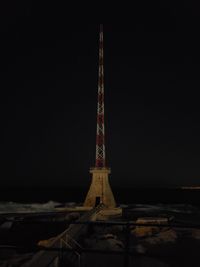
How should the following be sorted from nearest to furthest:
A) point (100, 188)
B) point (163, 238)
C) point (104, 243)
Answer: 1. point (104, 243)
2. point (163, 238)
3. point (100, 188)

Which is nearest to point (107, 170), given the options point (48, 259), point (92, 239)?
point (92, 239)

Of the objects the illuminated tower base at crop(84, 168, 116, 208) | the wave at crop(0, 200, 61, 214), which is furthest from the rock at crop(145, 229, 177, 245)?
the wave at crop(0, 200, 61, 214)

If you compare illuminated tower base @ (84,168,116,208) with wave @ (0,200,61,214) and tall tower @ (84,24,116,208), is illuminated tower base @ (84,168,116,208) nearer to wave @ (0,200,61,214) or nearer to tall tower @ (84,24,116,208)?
tall tower @ (84,24,116,208)

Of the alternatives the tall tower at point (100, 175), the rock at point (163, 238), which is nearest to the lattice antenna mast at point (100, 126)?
the tall tower at point (100, 175)

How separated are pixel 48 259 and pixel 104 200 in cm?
3264

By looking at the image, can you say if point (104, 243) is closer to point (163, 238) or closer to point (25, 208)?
point (163, 238)

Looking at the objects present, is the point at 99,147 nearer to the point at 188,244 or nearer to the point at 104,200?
the point at 104,200

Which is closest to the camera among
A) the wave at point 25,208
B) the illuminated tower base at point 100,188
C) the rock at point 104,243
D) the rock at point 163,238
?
the rock at point 104,243

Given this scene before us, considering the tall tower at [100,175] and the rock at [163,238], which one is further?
the tall tower at [100,175]

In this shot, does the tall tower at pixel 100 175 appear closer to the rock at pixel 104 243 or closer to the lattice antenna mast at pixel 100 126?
the lattice antenna mast at pixel 100 126

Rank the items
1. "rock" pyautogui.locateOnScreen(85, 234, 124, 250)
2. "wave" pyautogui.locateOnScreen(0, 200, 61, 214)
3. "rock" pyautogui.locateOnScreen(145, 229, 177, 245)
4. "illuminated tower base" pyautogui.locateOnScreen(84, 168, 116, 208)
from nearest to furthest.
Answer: "rock" pyautogui.locateOnScreen(85, 234, 124, 250)
"rock" pyautogui.locateOnScreen(145, 229, 177, 245)
"illuminated tower base" pyautogui.locateOnScreen(84, 168, 116, 208)
"wave" pyautogui.locateOnScreen(0, 200, 61, 214)

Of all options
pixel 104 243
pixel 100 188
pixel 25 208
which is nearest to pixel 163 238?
pixel 104 243

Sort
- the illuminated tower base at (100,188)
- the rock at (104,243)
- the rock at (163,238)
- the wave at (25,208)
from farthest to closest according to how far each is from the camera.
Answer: the wave at (25,208) < the illuminated tower base at (100,188) < the rock at (163,238) < the rock at (104,243)

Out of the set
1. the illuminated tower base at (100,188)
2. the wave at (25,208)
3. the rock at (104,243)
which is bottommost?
the rock at (104,243)
